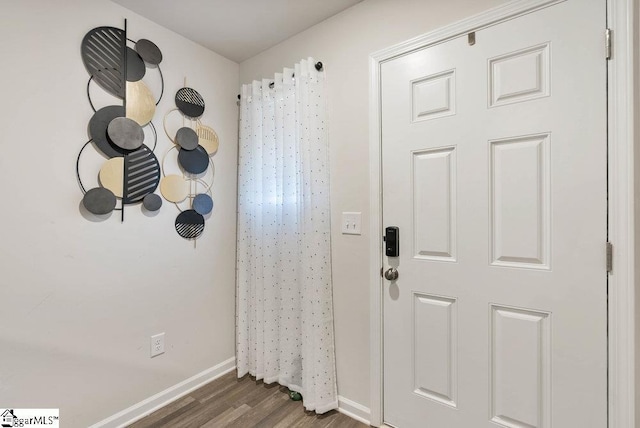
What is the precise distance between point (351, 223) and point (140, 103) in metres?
1.44

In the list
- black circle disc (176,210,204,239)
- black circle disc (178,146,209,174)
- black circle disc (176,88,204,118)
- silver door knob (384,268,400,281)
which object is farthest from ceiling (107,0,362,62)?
silver door knob (384,268,400,281)

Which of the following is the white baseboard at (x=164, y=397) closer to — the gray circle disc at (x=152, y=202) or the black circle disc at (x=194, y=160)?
the gray circle disc at (x=152, y=202)

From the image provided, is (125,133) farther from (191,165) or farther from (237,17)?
(237,17)

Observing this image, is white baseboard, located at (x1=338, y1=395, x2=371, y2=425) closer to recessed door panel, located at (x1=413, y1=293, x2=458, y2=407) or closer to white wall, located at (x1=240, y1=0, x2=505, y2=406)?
white wall, located at (x1=240, y1=0, x2=505, y2=406)

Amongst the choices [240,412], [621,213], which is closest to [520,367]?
[621,213]

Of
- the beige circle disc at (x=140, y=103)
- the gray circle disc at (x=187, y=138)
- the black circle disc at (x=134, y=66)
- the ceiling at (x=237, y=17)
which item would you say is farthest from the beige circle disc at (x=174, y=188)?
the ceiling at (x=237, y=17)

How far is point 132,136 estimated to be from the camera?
5.55ft

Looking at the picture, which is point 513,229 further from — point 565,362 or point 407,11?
point 407,11

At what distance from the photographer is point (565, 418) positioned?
3.84ft

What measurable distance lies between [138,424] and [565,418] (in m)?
2.12

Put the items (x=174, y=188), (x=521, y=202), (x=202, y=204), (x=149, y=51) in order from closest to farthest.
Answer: (x=521, y=202)
(x=149, y=51)
(x=174, y=188)
(x=202, y=204)

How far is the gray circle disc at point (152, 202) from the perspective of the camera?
179 centimetres

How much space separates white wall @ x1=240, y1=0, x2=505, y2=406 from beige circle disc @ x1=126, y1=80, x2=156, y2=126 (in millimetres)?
1069

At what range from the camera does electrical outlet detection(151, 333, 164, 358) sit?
6.04 ft
